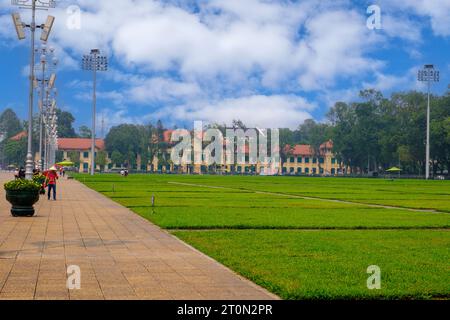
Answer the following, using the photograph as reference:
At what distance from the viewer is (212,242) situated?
51.1 ft

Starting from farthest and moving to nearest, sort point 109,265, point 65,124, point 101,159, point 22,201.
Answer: point 65,124 < point 101,159 < point 22,201 < point 109,265

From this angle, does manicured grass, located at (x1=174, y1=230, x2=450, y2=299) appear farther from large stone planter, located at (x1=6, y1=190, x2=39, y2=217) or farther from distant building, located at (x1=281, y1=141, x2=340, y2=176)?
distant building, located at (x1=281, y1=141, x2=340, y2=176)

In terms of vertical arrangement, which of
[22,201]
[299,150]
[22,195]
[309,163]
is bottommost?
[22,201]

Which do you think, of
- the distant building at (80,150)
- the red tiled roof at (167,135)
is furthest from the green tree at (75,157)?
the red tiled roof at (167,135)

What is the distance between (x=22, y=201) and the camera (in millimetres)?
22219

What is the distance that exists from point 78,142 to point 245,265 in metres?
163

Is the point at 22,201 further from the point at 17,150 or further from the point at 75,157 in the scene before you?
the point at 17,150

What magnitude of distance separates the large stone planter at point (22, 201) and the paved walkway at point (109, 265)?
2.40 meters

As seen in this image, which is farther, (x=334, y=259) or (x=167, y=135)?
(x=167, y=135)

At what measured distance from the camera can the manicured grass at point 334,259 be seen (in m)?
9.59

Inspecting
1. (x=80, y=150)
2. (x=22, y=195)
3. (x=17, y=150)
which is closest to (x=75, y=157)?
(x=80, y=150)

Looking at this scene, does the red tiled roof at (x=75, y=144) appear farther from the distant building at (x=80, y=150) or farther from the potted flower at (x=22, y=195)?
the potted flower at (x=22, y=195)

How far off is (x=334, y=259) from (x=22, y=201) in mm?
13232
